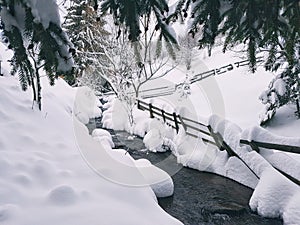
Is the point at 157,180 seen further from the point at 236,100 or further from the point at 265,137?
the point at 236,100

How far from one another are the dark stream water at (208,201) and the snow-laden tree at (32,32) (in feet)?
14.4

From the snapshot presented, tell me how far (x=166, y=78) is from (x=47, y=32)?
30.4 meters

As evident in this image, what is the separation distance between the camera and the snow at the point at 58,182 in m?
3.28

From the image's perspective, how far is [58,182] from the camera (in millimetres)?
3975

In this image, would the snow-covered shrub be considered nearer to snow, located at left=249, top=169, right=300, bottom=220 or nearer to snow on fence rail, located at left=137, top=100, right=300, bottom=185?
snow on fence rail, located at left=137, top=100, right=300, bottom=185

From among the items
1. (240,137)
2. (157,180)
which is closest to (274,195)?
(240,137)

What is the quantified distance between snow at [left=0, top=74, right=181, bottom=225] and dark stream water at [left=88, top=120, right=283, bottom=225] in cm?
51

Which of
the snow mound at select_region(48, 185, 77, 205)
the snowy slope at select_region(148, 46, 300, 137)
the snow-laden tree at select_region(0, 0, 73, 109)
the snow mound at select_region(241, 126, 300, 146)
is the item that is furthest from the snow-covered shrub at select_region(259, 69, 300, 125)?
the snow-laden tree at select_region(0, 0, 73, 109)

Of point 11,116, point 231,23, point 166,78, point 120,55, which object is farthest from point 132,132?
point 166,78

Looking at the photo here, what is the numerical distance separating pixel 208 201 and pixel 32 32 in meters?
5.50

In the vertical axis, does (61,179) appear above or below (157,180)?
above

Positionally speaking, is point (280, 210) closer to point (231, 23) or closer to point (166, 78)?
point (231, 23)

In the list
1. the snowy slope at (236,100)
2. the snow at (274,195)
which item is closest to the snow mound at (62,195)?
the snow at (274,195)

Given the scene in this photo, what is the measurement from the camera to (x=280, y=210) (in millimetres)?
5422
